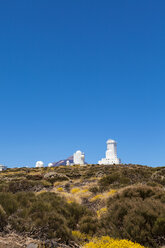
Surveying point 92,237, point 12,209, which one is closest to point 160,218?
point 92,237

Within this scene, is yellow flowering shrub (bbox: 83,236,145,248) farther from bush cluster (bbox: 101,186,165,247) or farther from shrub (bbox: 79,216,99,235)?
shrub (bbox: 79,216,99,235)

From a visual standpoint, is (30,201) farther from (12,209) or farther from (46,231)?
(46,231)

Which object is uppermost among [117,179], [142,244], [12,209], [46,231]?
[117,179]

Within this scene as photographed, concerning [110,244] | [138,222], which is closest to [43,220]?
[110,244]

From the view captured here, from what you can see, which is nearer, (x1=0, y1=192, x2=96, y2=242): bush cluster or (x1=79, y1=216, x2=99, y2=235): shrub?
(x1=0, y1=192, x2=96, y2=242): bush cluster

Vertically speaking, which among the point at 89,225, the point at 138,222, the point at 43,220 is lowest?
the point at 89,225

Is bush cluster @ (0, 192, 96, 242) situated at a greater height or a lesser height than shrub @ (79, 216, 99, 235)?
greater

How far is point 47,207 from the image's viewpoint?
9086mm

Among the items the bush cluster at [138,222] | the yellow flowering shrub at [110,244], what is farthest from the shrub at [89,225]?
the yellow flowering shrub at [110,244]

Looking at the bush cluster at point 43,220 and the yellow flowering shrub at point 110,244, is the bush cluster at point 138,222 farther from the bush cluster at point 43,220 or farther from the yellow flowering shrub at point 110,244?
the bush cluster at point 43,220

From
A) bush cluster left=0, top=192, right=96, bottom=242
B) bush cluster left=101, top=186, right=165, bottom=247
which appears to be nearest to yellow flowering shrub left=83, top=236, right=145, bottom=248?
bush cluster left=101, top=186, right=165, bottom=247

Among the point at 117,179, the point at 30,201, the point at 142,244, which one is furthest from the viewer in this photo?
the point at 117,179

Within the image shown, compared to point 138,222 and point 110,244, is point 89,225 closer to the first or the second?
point 110,244

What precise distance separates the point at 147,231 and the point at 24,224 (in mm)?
4198
